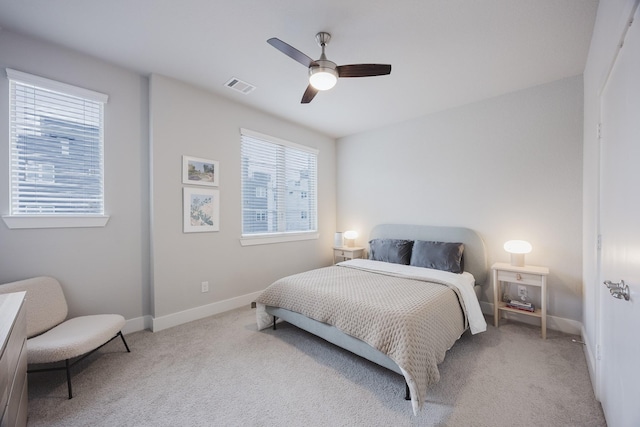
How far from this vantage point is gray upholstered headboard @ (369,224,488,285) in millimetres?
3256

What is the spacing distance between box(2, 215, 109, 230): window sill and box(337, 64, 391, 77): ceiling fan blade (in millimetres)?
2674

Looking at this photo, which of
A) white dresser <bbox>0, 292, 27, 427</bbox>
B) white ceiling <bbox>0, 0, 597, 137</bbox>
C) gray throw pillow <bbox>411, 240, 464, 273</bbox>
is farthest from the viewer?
gray throw pillow <bbox>411, 240, 464, 273</bbox>

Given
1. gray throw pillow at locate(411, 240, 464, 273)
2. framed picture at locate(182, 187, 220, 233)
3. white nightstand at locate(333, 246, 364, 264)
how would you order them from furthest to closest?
white nightstand at locate(333, 246, 364, 264) → gray throw pillow at locate(411, 240, 464, 273) → framed picture at locate(182, 187, 220, 233)

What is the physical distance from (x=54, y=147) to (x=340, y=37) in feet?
9.05

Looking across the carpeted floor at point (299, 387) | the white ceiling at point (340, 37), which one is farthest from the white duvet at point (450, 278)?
the white ceiling at point (340, 37)

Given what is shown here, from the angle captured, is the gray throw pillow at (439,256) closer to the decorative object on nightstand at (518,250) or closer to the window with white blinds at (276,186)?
the decorative object on nightstand at (518,250)

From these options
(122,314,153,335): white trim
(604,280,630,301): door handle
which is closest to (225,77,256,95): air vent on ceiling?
(122,314,153,335): white trim

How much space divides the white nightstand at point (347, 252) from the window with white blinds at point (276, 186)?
55cm

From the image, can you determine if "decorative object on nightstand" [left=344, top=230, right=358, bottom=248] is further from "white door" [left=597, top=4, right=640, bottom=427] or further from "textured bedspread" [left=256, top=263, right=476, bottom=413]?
"white door" [left=597, top=4, right=640, bottom=427]

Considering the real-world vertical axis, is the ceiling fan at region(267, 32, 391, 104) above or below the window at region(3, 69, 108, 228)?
above

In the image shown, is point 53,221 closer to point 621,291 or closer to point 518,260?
point 621,291

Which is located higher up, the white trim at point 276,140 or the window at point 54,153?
the white trim at point 276,140

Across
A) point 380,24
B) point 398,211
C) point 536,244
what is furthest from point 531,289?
point 380,24

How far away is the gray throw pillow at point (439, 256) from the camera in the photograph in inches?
125
